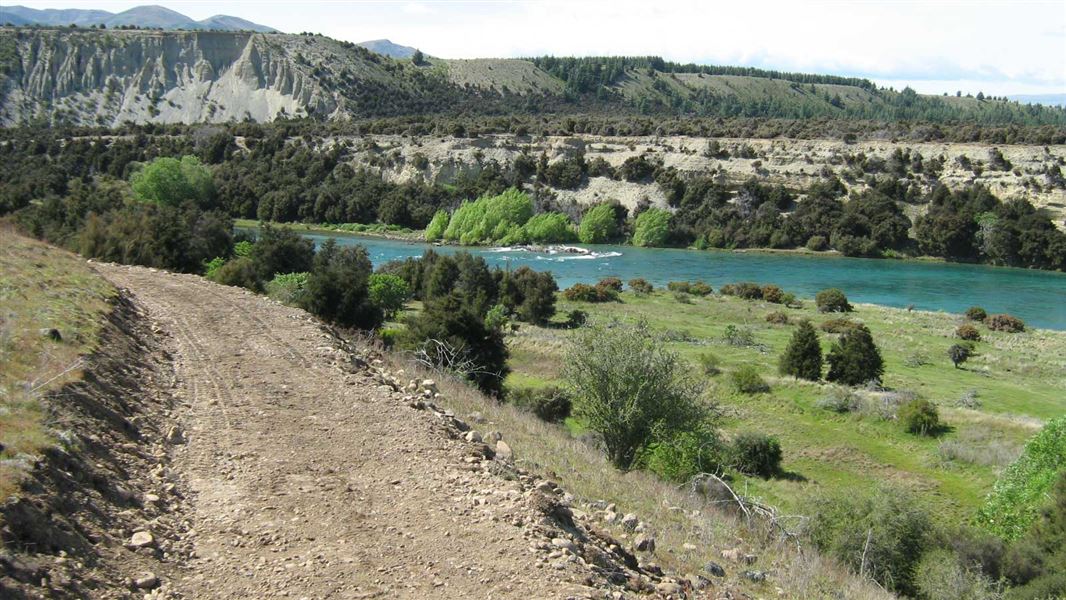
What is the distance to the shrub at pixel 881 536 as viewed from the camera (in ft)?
46.8

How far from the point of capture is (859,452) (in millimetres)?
23734

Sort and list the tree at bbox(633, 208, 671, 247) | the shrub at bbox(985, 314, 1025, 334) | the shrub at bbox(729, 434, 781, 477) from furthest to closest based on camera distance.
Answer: the tree at bbox(633, 208, 671, 247)
the shrub at bbox(985, 314, 1025, 334)
the shrub at bbox(729, 434, 781, 477)

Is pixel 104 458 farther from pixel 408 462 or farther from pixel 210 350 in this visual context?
pixel 210 350

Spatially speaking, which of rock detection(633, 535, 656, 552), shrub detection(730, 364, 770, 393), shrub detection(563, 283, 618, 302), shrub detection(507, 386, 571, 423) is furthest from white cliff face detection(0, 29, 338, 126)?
rock detection(633, 535, 656, 552)

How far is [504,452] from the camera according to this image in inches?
411

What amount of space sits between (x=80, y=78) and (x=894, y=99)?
171 meters

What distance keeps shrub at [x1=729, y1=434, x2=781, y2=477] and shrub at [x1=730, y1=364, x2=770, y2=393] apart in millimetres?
6326

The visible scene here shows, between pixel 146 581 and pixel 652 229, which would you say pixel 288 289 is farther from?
pixel 652 229

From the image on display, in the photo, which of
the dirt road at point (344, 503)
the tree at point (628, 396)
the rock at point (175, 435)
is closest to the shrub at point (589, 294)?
the tree at point (628, 396)

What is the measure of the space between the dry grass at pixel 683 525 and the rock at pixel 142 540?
4458 millimetres

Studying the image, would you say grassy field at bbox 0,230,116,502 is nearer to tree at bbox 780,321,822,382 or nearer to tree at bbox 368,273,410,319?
tree at bbox 368,273,410,319

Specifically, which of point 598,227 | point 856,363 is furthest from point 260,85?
point 856,363

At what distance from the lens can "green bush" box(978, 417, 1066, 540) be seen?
16.9 metres

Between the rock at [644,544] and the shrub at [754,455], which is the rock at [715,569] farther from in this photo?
the shrub at [754,455]
